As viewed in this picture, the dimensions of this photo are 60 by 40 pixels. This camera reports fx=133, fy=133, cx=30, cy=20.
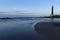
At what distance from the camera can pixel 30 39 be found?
10430mm

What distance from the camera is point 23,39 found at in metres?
10.4

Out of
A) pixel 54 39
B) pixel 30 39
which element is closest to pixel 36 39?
pixel 30 39

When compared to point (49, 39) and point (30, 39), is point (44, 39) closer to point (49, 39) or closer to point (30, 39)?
point (49, 39)

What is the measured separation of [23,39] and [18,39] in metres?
0.40

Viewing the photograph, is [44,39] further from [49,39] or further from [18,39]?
[18,39]

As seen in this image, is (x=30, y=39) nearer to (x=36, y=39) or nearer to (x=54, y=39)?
(x=36, y=39)

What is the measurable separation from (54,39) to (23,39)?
7.89ft

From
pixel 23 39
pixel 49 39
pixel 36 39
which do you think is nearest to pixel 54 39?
pixel 49 39

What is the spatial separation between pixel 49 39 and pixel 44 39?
0.38m

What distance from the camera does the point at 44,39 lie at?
33.6 ft

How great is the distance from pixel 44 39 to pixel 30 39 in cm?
110

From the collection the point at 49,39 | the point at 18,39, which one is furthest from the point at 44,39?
the point at 18,39

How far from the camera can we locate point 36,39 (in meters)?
10.5

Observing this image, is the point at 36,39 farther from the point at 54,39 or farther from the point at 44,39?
the point at 54,39
